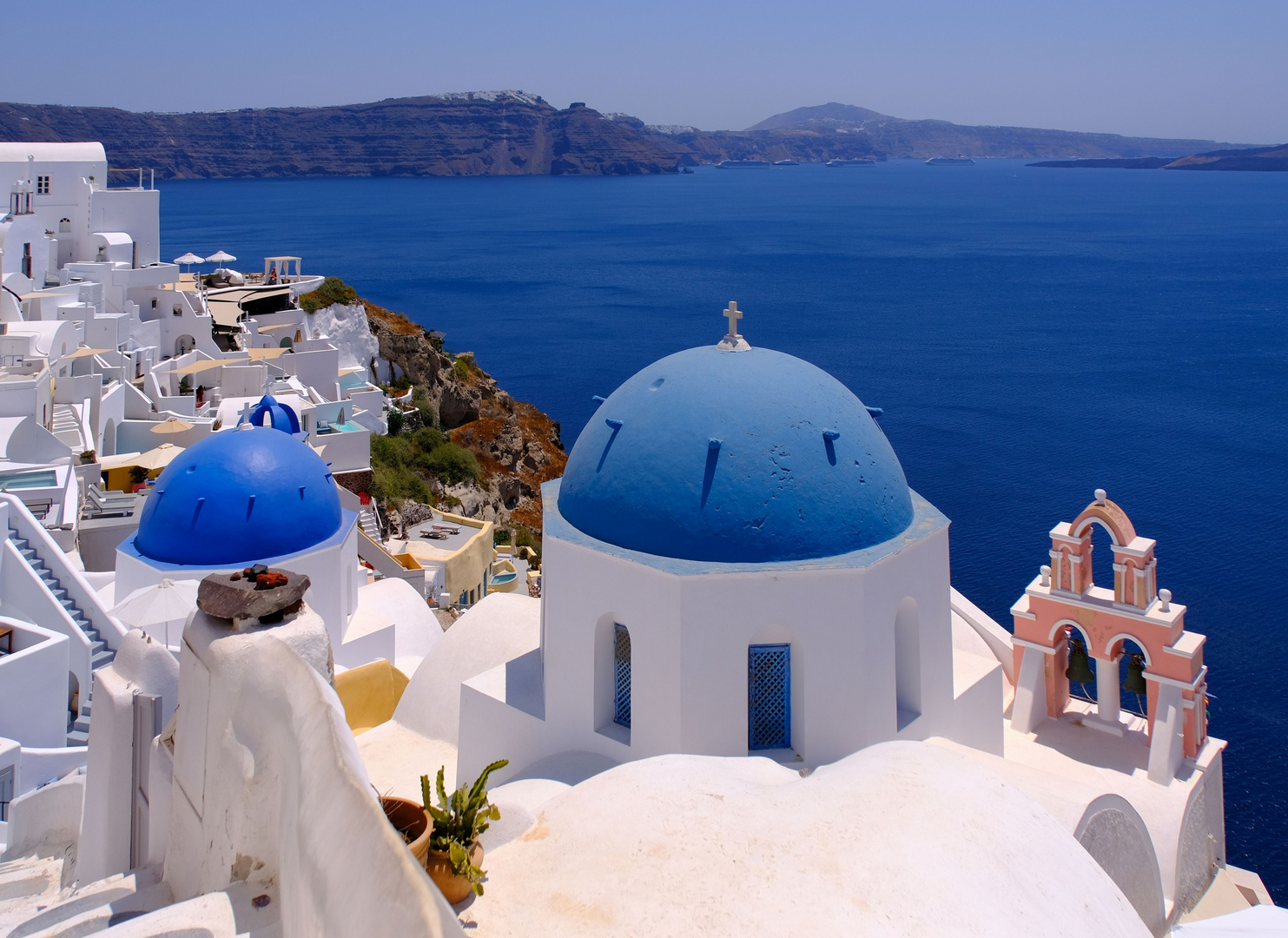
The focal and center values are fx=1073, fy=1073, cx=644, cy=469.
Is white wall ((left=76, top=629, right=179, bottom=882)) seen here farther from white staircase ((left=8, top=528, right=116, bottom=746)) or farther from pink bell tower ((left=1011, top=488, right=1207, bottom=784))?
pink bell tower ((left=1011, top=488, right=1207, bottom=784))

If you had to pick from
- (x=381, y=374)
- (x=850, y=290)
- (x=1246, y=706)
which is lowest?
(x=1246, y=706)

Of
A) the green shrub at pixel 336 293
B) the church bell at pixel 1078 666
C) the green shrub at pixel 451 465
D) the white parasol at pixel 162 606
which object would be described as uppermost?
the green shrub at pixel 336 293

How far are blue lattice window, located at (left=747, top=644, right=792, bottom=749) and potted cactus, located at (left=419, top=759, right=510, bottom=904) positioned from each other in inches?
98.7

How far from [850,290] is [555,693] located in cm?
6685

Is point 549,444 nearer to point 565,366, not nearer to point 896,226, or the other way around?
point 565,366

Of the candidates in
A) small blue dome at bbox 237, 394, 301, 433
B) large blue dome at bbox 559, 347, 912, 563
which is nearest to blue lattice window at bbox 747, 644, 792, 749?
large blue dome at bbox 559, 347, 912, 563

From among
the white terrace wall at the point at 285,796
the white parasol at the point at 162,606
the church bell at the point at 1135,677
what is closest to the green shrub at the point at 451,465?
the white parasol at the point at 162,606

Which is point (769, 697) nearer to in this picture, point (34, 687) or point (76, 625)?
point (34, 687)

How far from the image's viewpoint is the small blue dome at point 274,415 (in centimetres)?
1523

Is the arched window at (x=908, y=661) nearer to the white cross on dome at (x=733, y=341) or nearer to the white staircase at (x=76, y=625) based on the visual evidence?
the white cross on dome at (x=733, y=341)

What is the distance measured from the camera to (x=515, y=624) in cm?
1024

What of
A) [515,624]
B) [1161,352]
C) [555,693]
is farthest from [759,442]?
[1161,352]

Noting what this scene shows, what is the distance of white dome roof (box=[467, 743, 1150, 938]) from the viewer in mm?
5059

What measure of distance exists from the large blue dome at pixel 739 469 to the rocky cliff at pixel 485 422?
27175mm
